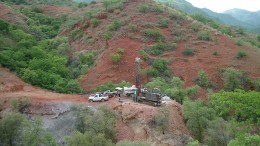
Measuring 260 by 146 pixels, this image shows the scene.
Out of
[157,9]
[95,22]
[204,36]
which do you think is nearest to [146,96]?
[204,36]

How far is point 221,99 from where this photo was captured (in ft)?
56.9

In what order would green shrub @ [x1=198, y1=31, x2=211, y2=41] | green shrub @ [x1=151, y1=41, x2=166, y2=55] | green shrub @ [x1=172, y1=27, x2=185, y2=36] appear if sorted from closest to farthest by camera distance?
1. green shrub @ [x1=151, y1=41, x2=166, y2=55]
2. green shrub @ [x1=198, y1=31, x2=211, y2=41]
3. green shrub @ [x1=172, y1=27, x2=185, y2=36]

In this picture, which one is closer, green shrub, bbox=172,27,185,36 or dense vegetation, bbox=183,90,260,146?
dense vegetation, bbox=183,90,260,146

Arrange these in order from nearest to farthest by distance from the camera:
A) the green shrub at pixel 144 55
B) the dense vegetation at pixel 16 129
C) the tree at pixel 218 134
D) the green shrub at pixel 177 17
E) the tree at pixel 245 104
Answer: the tree at pixel 245 104 → the dense vegetation at pixel 16 129 → the tree at pixel 218 134 → the green shrub at pixel 144 55 → the green shrub at pixel 177 17

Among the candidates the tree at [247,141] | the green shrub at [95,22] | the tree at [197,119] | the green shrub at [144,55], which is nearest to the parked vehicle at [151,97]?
the tree at [197,119]

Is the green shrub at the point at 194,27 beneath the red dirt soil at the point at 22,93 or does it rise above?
above

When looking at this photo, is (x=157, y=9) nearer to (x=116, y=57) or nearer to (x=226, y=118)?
(x=116, y=57)

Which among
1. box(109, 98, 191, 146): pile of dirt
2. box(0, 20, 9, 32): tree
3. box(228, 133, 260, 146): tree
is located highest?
box(228, 133, 260, 146): tree

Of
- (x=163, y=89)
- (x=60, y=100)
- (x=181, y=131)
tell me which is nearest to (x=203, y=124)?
(x=181, y=131)

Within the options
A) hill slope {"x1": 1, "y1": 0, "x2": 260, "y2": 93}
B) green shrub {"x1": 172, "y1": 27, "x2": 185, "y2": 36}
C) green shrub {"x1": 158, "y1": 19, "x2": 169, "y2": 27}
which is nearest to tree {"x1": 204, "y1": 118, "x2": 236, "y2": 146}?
hill slope {"x1": 1, "y1": 0, "x2": 260, "y2": 93}

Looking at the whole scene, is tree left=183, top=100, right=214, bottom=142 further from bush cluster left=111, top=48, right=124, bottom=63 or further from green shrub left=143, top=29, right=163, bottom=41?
green shrub left=143, top=29, right=163, bottom=41

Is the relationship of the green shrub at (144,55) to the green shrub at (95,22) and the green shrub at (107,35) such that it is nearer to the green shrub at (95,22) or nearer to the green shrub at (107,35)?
the green shrub at (107,35)

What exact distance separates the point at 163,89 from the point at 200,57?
508 inches

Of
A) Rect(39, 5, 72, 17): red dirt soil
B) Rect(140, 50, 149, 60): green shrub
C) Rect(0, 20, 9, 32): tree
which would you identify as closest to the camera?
Rect(140, 50, 149, 60): green shrub
